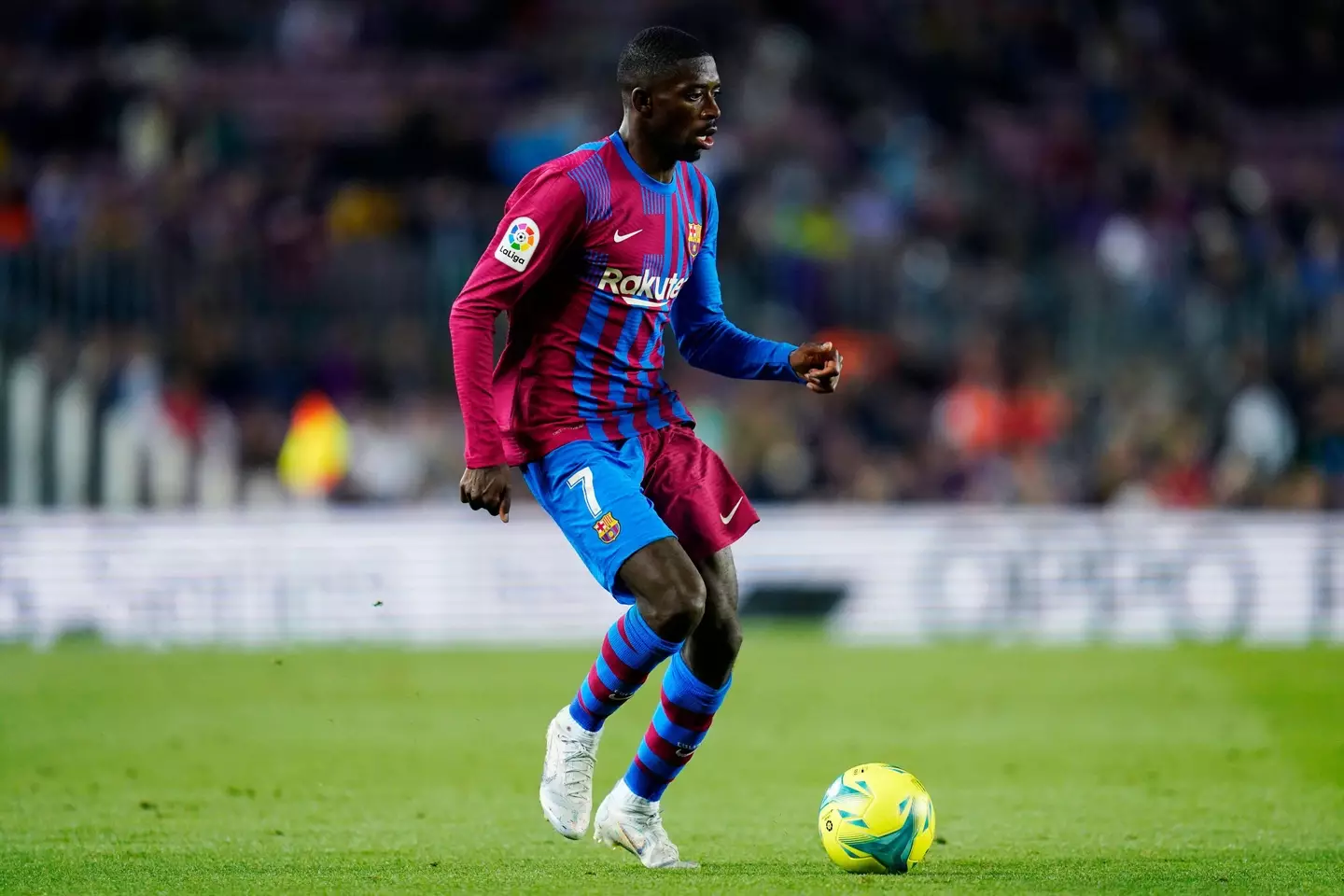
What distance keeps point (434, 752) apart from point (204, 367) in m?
8.22

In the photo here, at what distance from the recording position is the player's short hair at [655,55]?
6.58 m

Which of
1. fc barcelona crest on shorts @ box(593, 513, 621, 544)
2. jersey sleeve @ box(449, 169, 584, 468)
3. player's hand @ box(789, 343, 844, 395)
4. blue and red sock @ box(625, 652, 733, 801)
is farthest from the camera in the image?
blue and red sock @ box(625, 652, 733, 801)

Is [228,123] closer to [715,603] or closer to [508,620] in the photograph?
[508,620]

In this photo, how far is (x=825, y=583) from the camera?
56.5 ft

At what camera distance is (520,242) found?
6.41 metres

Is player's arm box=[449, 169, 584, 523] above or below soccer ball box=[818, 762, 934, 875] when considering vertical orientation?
above

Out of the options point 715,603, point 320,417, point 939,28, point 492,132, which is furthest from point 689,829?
point 939,28

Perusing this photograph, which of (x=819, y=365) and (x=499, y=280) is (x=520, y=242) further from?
(x=819, y=365)

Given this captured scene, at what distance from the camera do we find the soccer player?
21.1 ft

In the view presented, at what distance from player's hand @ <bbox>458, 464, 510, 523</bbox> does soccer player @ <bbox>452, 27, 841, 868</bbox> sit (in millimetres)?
63

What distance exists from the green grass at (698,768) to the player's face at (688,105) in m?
2.49

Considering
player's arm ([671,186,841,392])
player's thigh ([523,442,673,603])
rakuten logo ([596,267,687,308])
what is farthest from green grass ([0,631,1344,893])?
rakuten logo ([596,267,687,308])

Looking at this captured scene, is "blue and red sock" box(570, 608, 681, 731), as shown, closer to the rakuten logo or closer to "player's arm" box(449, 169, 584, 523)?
"player's arm" box(449, 169, 584, 523)

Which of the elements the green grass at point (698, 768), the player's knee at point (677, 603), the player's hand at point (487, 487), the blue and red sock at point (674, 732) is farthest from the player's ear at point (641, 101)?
the green grass at point (698, 768)
